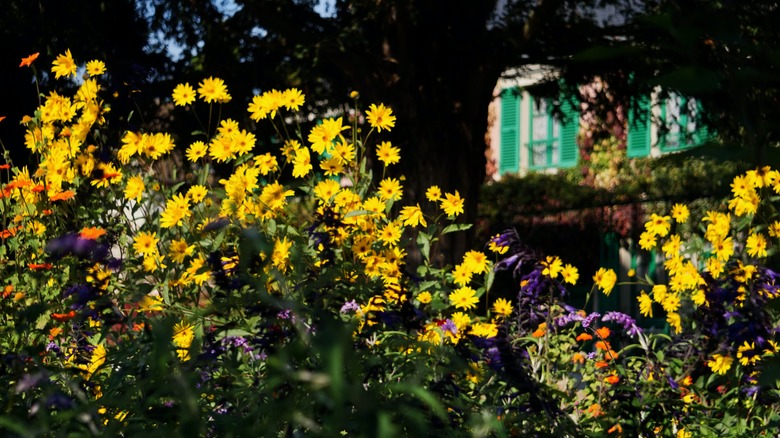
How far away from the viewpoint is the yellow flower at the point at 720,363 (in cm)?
360

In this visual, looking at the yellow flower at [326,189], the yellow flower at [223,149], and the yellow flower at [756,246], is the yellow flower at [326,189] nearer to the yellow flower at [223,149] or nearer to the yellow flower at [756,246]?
the yellow flower at [223,149]

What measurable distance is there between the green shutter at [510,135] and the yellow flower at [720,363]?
15.4 metres

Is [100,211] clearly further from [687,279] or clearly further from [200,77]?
[200,77]

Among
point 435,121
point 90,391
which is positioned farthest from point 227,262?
point 435,121

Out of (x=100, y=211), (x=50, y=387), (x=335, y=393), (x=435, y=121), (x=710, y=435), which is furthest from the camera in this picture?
(x=435, y=121)

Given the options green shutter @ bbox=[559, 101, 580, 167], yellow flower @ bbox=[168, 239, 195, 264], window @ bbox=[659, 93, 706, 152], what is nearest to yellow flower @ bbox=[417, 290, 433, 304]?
yellow flower @ bbox=[168, 239, 195, 264]

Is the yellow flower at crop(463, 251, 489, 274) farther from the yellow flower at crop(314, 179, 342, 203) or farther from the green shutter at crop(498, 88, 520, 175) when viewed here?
the green shutter at crop(498, 88, 520, 175)

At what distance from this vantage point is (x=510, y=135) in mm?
19203

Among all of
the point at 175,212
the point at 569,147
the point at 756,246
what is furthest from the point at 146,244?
the point at 569,147

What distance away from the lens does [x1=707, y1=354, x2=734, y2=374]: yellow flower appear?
3598 millimetres

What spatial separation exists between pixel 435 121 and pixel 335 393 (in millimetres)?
7482

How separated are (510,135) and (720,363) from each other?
51.7 feet

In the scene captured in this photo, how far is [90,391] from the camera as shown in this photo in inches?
123

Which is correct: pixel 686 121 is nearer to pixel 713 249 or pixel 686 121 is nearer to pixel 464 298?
pixel 713 249
